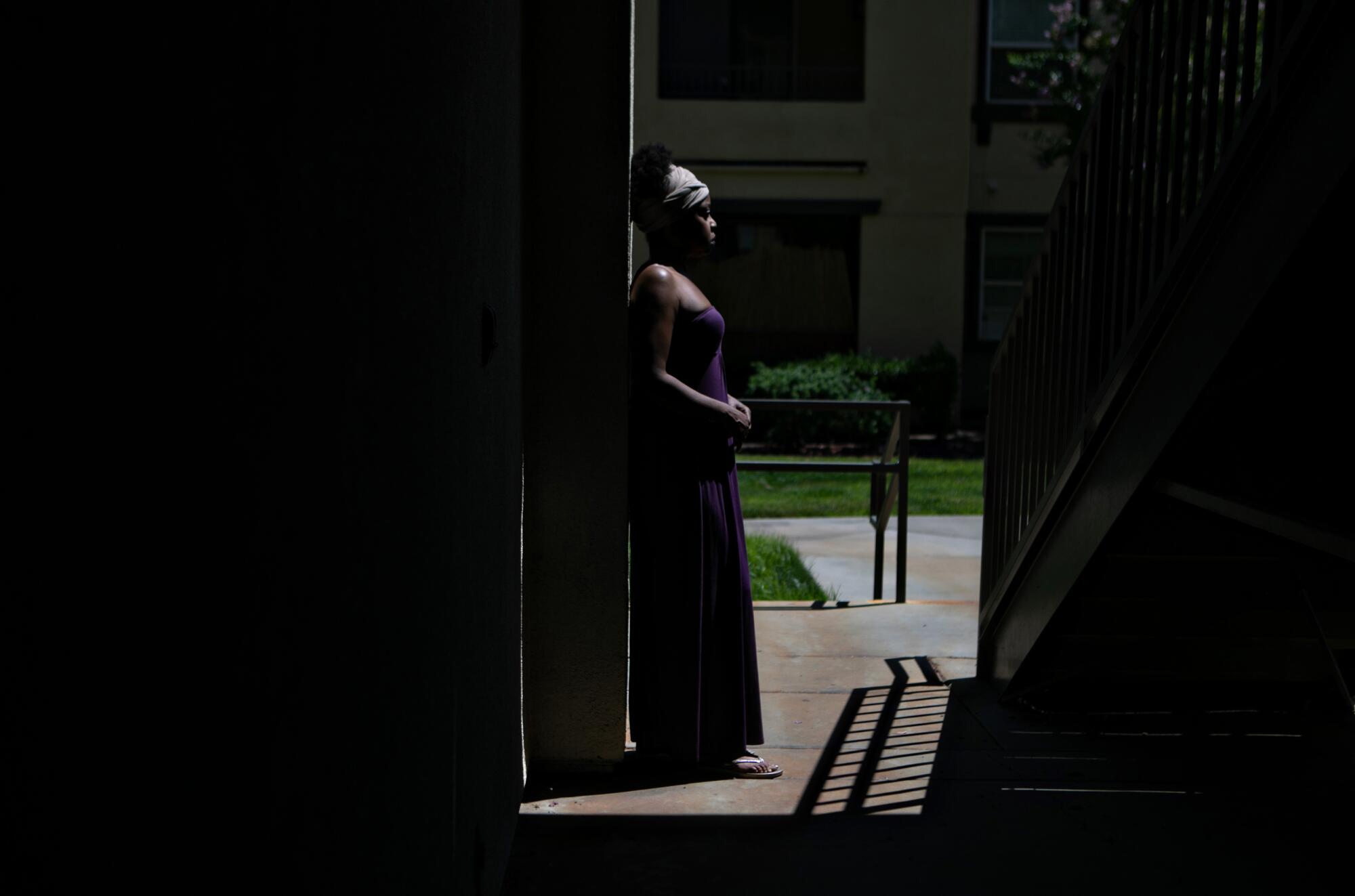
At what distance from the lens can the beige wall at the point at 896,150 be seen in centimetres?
1748

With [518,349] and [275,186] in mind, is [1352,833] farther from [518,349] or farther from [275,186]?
[275,186]

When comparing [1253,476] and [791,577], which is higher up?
[1253,476]

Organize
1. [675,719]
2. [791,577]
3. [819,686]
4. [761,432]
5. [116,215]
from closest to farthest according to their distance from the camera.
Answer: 1. [116,215]
2. [675,719]
3. [819,686]
4. [791,577]
5. [761,432]

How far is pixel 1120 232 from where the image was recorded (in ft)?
13.7

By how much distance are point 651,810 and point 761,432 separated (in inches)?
460

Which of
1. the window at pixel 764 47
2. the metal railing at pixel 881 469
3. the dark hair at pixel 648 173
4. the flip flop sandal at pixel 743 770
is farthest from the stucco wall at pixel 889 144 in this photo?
the flip flop sandal at pixel 743 770

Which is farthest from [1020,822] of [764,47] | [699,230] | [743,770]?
[764,47]

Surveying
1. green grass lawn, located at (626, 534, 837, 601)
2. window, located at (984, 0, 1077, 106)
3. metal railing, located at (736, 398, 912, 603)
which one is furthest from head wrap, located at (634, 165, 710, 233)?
window, located at (984, 0, 1077, 106)

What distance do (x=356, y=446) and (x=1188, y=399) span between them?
2607mm

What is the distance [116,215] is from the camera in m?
0.92

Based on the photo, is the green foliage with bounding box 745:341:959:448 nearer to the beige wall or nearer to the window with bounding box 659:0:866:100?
the beige wall

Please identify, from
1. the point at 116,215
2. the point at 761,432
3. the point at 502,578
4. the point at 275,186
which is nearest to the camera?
the point at 116,215

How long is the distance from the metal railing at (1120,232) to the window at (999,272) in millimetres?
13079

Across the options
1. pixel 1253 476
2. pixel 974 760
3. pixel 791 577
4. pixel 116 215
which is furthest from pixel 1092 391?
pixel 116 215
